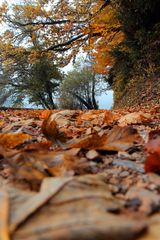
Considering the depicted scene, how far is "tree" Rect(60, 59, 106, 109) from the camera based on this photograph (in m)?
37.2

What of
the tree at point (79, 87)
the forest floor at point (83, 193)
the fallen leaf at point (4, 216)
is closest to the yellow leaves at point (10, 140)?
the forest floor at point (83, 193)

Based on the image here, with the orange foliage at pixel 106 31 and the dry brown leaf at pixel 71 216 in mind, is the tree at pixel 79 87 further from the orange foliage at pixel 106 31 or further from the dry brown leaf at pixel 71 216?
the dry brown leaf at pixel 71 216

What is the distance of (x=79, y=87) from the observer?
38.7 metres

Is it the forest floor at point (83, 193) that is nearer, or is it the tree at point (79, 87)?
the forest floor at point (83, 193)

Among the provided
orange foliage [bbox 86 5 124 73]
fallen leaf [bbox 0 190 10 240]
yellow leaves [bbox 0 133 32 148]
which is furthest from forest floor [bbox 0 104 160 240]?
orange foliage [bbox 86 5 124 73]

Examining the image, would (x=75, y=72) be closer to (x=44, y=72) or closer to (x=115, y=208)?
(x=44, y=72)

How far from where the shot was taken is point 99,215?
782mm

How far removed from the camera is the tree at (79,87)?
37.2 m

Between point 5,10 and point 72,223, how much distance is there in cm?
1675

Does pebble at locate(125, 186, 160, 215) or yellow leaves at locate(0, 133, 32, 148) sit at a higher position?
yellow leaves at locate(0, 133, 32, 148)

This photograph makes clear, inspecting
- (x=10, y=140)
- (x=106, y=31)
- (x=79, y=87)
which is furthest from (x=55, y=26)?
(x=79, y=87)

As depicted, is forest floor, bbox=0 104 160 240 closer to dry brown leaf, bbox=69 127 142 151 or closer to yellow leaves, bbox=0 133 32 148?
dry brown leaf, bbox=69 127 142 151

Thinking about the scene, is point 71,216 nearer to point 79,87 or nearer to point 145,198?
point 145,198

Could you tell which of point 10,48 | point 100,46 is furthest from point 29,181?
point 10,48
